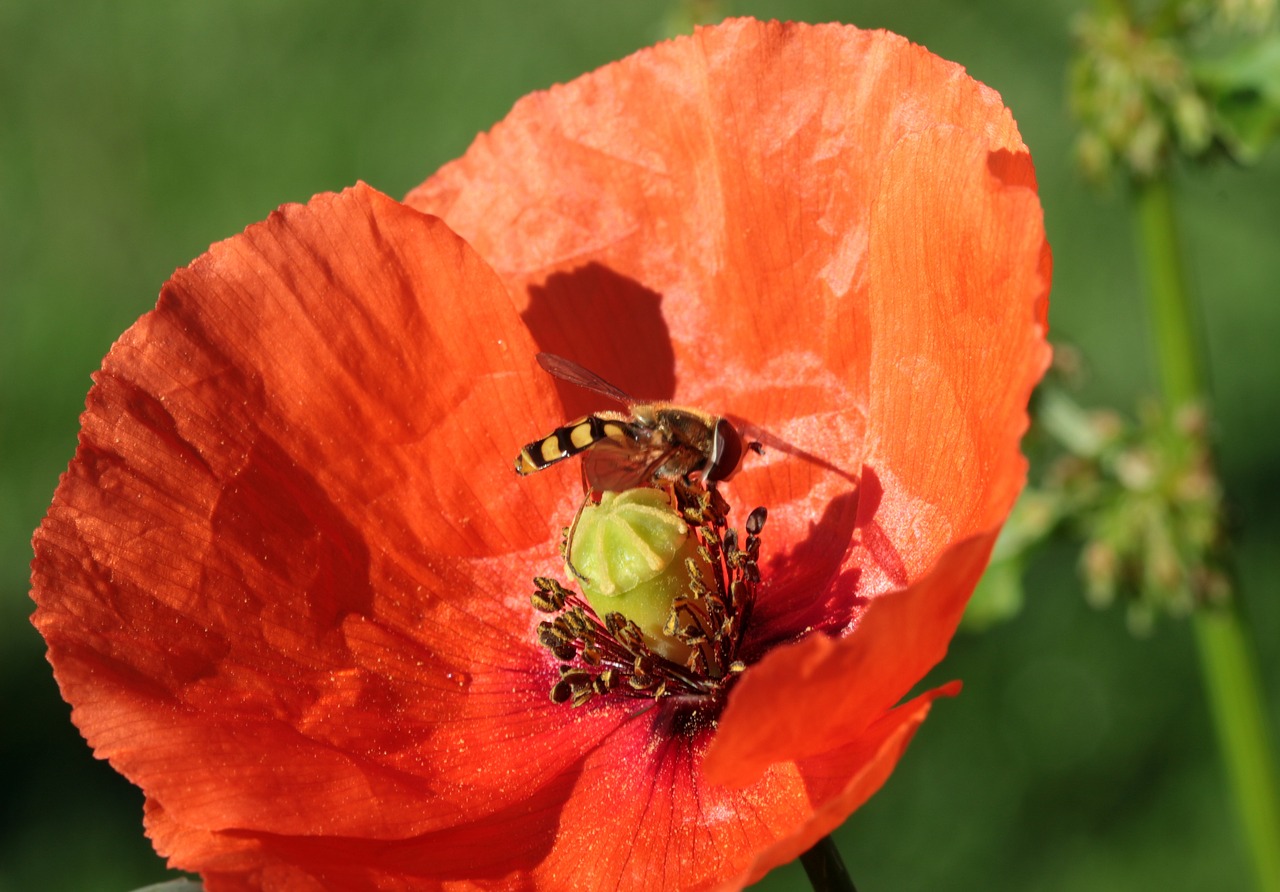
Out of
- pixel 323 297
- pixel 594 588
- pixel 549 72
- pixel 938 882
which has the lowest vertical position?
pixel 938 882

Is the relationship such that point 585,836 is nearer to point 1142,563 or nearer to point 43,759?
point 1142,563

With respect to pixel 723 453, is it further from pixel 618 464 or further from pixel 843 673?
pixel 843 673

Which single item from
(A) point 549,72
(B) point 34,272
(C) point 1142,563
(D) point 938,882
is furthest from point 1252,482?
(B) point 34,272

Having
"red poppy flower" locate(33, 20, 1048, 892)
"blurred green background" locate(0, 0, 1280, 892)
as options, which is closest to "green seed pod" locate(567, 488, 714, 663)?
"red poppy flower" locate(33, 20, 1048, 892)

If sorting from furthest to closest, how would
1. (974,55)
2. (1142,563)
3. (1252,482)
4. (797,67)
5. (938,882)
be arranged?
(974,55)
(1252,482)
(938,882)
(1142,563)
(797,67)

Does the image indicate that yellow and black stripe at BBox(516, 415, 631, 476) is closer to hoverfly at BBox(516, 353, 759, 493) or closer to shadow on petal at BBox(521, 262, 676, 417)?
hoverfly at BBox(516, 353, 759, 493)

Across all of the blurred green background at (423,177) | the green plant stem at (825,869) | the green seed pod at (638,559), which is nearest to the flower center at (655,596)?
the green seed pod at (638,559)
